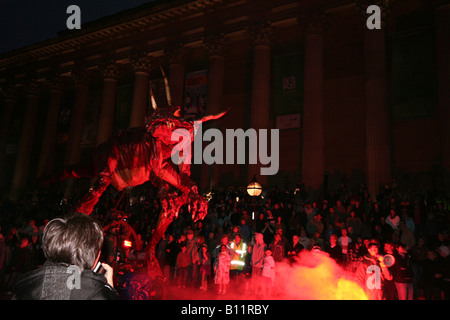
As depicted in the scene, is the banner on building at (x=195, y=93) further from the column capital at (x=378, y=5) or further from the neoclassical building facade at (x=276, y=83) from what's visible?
the column capital at (x=378, y=5)

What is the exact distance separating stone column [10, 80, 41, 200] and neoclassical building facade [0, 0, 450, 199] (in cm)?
11

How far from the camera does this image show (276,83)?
24.1m

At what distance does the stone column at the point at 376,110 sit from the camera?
17.8m

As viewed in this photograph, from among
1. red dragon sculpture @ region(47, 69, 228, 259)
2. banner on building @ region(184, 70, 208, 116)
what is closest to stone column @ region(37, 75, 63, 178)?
banner on building @ region(184, 70, 208, 116)

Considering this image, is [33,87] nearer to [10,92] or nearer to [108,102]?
[10,92]

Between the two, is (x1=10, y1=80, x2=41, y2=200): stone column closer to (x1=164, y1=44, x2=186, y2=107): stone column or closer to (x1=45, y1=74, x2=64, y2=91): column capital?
(x1=45, y1=74, x2=64, y2=91): column capital

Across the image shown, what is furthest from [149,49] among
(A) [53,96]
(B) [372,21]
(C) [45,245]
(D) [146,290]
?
(C) [45,245]

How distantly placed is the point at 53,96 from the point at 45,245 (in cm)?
3424

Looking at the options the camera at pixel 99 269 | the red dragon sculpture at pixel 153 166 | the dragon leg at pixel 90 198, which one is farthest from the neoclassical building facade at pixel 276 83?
the camera at pixel 99 269

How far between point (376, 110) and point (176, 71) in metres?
14.4

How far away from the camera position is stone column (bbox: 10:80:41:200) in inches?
1212

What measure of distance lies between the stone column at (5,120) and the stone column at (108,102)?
12.5 metres

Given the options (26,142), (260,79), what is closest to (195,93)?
(260,79)
